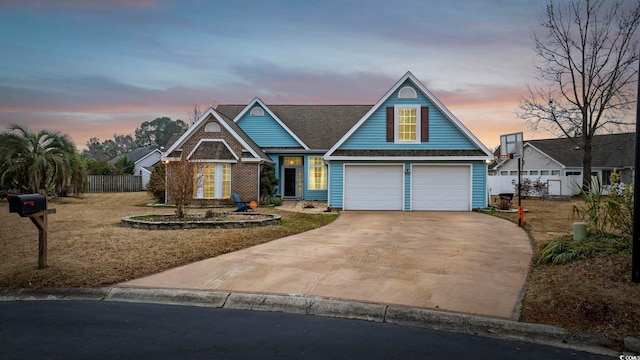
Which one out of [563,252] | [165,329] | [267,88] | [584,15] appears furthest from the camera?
[267,88]

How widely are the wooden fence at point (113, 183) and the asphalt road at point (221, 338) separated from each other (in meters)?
37.6

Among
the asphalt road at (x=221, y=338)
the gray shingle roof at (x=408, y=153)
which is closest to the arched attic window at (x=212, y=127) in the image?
the gray shingle roof at (x=408, y=153)

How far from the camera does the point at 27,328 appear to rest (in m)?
4.81

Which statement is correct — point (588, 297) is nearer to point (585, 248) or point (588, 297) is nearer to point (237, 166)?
point (585, 248)

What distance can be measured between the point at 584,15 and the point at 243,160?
23408 millimetres

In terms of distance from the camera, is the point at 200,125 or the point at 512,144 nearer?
the point at 512,144

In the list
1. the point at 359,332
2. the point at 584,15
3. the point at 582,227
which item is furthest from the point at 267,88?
the point at 359,332

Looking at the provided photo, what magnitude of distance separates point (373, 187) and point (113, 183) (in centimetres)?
3000

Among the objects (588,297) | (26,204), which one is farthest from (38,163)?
(588,297)

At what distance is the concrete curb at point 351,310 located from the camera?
463 centimetres

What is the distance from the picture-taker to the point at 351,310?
5531 millimetres

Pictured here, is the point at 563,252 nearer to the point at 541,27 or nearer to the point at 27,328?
the point at 27,328

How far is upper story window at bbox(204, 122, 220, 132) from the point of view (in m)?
21.7

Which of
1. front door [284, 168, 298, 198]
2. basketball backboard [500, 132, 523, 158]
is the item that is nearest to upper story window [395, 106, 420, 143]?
basketball backboard [500, 132, 523, 158]
